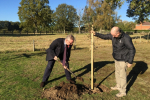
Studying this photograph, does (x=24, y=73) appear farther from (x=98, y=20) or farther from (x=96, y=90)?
(x=98, y=20)

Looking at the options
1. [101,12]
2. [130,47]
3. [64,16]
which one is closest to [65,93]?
[130,47]

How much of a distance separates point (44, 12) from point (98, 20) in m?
24.4

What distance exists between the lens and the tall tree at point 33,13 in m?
48.0

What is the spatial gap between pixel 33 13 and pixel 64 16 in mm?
20219

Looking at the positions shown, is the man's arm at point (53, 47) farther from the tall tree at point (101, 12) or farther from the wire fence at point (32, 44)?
the tall tree at point (101, 12)

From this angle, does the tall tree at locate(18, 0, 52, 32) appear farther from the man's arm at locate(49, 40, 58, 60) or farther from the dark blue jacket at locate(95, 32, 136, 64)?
the dark blue jacket at locate(95, 32, 136, 64)

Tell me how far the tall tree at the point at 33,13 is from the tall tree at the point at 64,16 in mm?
13563

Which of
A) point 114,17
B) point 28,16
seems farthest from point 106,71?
point 28,16

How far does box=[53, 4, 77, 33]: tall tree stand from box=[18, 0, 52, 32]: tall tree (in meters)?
13.6

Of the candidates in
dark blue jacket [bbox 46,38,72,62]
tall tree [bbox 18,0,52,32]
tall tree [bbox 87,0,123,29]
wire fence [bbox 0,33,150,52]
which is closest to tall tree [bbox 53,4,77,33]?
tall tree [bbox 18,0,52,32]

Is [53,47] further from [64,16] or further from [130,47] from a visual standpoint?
[64,16]

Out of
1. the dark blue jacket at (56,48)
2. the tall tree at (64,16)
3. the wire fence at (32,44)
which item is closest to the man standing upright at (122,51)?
the dark blue jacket at (56,48)

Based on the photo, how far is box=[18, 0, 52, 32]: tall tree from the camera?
48.0 meters

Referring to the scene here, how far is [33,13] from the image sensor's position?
4722cm
